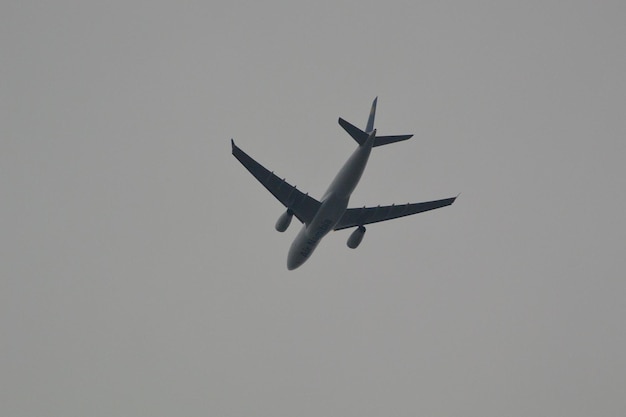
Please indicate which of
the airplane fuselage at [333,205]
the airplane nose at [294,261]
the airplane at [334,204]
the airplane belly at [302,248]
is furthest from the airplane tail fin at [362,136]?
the airplane nose at [294,261]

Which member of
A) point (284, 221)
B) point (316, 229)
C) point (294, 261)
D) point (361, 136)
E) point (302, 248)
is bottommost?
point (294, 261)

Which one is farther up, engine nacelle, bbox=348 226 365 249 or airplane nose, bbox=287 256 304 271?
engine nacelle, bbox=348 226 365 249

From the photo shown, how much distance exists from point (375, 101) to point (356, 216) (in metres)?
7.51

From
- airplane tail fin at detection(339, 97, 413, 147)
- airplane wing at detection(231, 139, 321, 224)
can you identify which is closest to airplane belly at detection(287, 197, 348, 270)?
airplane wing at detection(231, 139, 321, 224)

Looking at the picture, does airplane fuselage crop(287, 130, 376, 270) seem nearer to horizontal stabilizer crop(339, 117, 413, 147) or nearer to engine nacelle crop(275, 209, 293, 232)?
horizontal stabilizer crop(339, 117, 413, 147)

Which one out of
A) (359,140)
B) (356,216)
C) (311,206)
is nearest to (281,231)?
(311,206)

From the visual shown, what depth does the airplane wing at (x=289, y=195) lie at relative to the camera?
38.1m

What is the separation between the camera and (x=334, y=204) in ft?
122

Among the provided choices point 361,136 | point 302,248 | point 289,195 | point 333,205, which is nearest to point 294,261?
point 302,248

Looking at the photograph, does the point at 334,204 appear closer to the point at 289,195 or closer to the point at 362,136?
the point at 289,195

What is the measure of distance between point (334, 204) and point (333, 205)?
103 mm

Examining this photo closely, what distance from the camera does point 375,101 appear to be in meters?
40.2

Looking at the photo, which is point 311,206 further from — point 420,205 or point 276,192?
point 420,205

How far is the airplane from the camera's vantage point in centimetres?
3525
